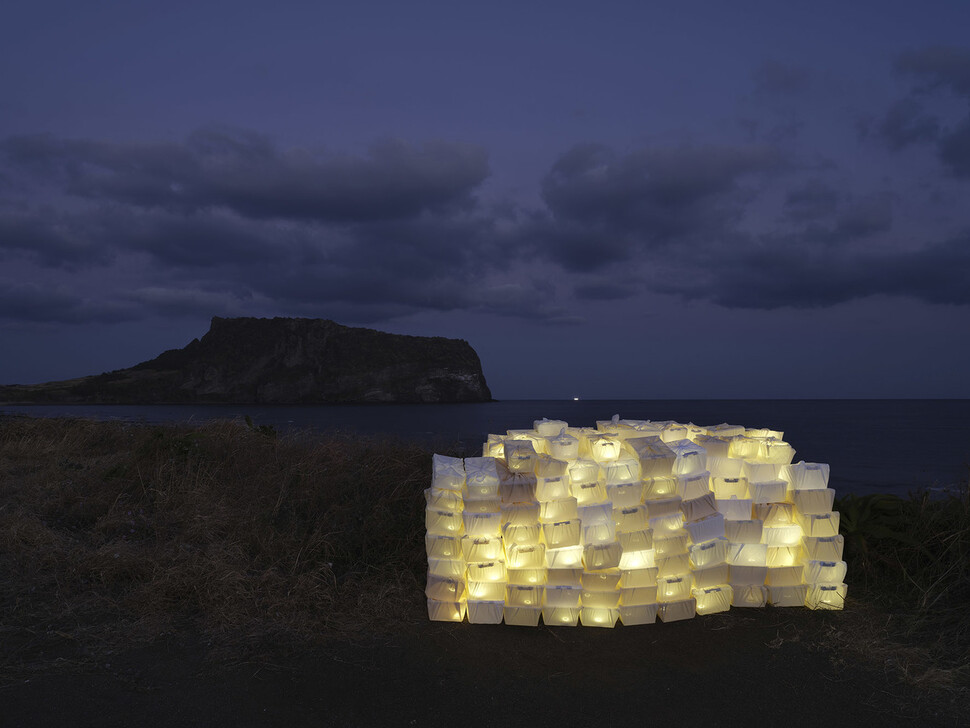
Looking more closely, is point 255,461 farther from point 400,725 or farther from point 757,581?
point 757,581

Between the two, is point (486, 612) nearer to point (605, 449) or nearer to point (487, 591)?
point (487, 591)

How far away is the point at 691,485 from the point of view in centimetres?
486

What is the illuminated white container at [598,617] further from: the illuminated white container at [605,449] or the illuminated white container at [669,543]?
the illuminated white container at [605,449]

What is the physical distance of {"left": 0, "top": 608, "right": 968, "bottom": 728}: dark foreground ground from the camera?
3270mm

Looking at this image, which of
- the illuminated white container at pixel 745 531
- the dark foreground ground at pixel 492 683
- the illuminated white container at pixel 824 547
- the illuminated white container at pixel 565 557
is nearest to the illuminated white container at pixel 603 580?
the illuminated white container at pixel 565 557

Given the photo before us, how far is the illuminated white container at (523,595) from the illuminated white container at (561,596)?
82 millimetres

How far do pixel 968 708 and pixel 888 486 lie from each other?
27381 millimetres

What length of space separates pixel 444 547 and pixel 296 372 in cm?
13470

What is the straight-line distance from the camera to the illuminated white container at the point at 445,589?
459cm

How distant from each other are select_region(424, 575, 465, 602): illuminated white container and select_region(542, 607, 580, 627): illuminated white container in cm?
73

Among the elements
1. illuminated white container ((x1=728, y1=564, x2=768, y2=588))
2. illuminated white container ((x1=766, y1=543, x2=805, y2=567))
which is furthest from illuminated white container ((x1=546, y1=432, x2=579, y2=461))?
illuminated white container ((x1=766, y1=543, x2=805, y2=567))

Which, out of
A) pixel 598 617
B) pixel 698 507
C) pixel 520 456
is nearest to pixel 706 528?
pixel 698 507

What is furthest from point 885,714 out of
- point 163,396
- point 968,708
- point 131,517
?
point 163,396

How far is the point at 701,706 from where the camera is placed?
3.39 metres
